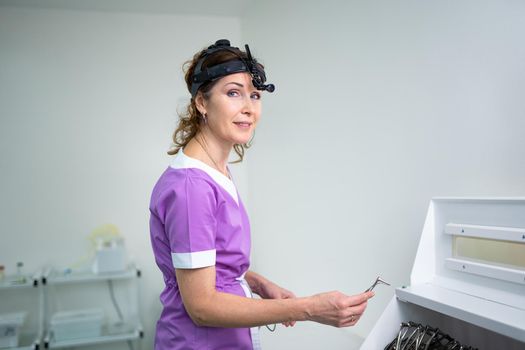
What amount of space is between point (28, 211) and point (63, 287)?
1.68ft

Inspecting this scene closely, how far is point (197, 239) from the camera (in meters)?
0.98

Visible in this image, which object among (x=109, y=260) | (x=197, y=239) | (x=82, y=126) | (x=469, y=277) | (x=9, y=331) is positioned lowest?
(x=9, y=331)

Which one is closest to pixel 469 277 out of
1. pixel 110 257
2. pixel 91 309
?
pixel 110 257

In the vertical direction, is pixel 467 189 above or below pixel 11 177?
below

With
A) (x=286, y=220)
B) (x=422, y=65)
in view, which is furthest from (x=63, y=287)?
(x=422, y=65)

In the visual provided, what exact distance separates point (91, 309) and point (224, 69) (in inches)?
85.1

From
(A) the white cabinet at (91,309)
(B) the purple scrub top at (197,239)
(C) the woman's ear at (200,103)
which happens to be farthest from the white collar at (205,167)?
(A) the white cabinet at (91,309)

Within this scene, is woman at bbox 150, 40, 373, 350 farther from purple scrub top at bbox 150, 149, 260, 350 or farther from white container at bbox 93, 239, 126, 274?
white container at bbox 93, 239, 126, 274

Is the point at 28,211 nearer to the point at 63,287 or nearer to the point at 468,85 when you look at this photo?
the point at 63,287

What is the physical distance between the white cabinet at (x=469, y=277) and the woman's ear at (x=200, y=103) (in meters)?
0.64

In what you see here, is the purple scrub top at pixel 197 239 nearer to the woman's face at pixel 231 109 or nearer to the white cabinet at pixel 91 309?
the woman's face at pixel 231 109

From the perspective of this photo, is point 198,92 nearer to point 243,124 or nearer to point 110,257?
point 243,124

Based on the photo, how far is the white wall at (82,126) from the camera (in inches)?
113

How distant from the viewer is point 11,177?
Answer: 2.85m
